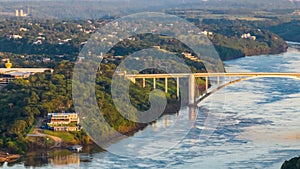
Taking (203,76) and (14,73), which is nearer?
(203,76)

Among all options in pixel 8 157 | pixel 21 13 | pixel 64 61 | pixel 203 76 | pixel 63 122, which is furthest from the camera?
pixel 21 13

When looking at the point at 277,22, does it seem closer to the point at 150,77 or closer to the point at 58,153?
the point at 150,77

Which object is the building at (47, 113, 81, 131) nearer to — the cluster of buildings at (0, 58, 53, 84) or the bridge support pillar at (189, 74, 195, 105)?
the bridge support pillar at (189, 74, 195, 105)

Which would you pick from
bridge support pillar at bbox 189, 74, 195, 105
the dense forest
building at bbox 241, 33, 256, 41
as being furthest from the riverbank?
building at bbox 241, 33, 256, 41

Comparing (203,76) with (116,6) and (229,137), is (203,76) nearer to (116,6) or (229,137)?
(229,137)

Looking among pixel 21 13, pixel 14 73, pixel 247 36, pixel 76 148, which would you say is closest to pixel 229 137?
pixel 76 148

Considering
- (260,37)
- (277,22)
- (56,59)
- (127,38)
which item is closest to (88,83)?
(56,59)
